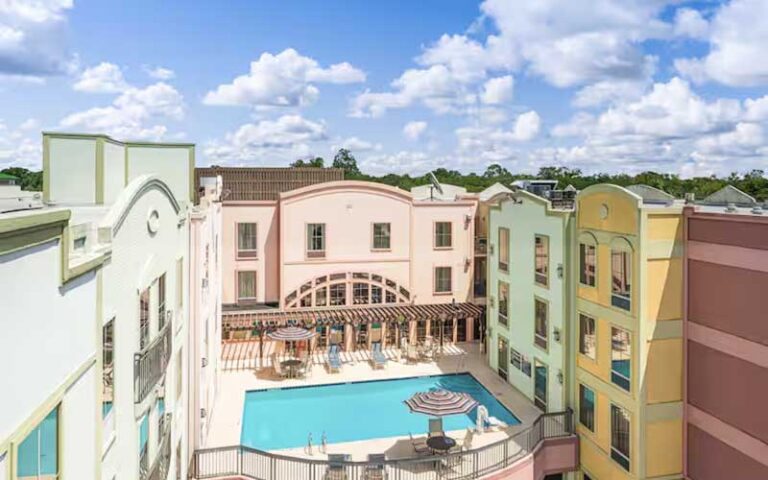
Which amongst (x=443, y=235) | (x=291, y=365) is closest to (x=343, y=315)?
(x=291, y=365)

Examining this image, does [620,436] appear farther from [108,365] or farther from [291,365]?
[108,365]

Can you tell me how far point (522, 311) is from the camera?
22609mm

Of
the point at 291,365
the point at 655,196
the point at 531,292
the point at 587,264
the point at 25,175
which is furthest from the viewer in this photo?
the point at 25,175

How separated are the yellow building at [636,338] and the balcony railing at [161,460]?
12594mm

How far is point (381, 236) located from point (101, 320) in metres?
23.5

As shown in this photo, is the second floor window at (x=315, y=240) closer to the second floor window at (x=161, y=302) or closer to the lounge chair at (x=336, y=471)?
the lounge chair at (x=336, y=471)

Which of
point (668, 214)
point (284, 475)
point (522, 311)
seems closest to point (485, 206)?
point (522, 311)

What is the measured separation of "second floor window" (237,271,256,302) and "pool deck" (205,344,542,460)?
11.9 ft

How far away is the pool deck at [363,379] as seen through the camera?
17.8m

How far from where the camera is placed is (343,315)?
28.2 m

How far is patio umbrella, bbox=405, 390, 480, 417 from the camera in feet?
55.7

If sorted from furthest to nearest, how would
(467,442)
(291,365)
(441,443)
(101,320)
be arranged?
(291,365), (467,442), (441,443), (101,320)

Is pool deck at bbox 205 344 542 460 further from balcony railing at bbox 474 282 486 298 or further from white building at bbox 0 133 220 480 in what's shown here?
white building at bbox 0 133 220 480

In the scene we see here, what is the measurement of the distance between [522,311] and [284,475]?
38.9 feet
